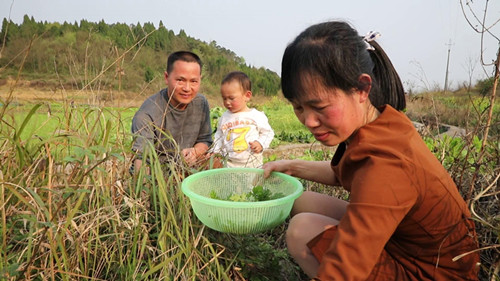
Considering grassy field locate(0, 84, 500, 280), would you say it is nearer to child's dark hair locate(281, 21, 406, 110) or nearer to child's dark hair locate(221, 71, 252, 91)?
child's dark hair locate(281, 21, 406, 110)

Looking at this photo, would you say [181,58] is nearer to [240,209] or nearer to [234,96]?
[234,96]

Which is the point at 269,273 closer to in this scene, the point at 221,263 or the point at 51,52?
the point at 221,263

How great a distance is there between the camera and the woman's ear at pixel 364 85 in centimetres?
122

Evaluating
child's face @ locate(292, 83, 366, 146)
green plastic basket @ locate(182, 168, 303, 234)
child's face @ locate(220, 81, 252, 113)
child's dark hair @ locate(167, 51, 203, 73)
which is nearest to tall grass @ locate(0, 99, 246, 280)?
green plastic basket @ locate(182, 168, 303, 234)

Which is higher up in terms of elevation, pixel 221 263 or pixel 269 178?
pixel 269 178

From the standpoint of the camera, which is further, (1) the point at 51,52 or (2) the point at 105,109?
(1) the point at 51,52

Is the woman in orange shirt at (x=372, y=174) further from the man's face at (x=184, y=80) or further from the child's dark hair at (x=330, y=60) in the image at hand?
the man's face at (x=184, y=80)

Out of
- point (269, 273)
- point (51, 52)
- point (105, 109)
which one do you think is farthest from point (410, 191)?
point (51, 52)

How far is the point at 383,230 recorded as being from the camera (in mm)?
1051

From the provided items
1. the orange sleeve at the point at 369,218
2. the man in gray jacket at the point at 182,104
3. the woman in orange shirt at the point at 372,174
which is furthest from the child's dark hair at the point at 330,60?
the man in gray jacket at the point at 182,104

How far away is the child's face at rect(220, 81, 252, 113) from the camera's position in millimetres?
3420

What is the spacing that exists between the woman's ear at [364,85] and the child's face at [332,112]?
0.02m


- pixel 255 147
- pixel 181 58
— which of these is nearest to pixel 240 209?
pixel 255 147

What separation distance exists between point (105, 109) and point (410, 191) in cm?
145
